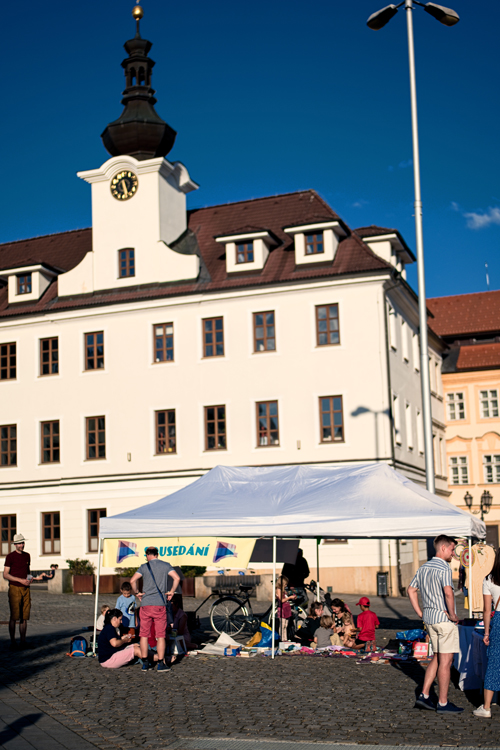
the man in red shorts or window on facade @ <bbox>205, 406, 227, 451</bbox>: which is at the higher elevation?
window on facade @ <bbox>205, 406, 227, 451</bbox>

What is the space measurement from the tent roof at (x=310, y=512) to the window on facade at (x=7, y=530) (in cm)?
2197

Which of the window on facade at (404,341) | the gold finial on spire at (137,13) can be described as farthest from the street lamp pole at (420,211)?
the gold finial on spire at (137,13)

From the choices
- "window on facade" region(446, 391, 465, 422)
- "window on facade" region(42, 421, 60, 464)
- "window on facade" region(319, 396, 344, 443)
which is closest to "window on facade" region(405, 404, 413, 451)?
"window on facade" region(319, 396, 344, 443)

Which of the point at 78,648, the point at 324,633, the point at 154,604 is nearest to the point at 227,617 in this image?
the point at 324,633

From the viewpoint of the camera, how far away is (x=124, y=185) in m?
37.4

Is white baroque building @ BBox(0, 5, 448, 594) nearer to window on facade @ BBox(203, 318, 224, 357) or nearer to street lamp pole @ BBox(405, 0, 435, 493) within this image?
window on facade @ BBox(203, 318, 224, 357)

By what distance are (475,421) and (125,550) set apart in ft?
119

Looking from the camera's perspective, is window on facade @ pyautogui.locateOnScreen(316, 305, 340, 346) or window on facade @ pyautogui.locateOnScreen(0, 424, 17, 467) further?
window on facade @ pyautogui.locateOnScreen(0, 424, 17, 467)

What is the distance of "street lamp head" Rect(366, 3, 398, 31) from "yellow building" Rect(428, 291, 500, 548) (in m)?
31.2

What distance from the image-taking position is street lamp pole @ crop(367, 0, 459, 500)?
64.1ft

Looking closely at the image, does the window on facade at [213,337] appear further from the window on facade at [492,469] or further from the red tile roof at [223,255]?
the window on facade at [492,469]

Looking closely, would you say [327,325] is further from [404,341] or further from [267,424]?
[404,341]

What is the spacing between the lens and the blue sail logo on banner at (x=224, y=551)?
49.0 ft

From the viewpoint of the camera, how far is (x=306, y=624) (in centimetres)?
1666
